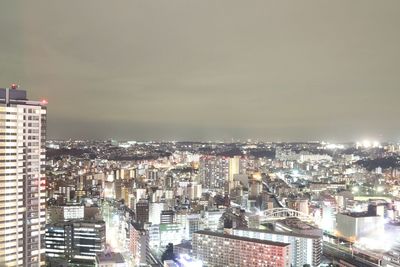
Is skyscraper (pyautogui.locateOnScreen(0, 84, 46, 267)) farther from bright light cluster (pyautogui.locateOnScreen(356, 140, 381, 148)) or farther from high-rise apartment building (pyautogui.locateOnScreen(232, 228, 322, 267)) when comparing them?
bright light cluster (pyautogui.locateOnScreen(356, 140, 381, 148))

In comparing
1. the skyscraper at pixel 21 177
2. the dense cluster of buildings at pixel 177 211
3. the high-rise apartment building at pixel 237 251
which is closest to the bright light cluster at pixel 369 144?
the dense cluster of buildings at pixel 177 211

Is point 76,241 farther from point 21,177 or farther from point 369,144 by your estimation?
point 369,144

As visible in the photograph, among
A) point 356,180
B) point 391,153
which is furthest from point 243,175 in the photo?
point 391,153

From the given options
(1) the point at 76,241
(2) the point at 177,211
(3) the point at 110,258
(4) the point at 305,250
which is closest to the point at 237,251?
(4) the point at 305,250

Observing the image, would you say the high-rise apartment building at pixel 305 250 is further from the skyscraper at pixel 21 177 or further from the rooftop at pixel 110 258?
the skyscraper at pixel 21 177

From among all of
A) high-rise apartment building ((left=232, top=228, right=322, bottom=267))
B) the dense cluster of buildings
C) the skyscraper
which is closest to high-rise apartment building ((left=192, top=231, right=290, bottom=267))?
the dense cluster of buildings

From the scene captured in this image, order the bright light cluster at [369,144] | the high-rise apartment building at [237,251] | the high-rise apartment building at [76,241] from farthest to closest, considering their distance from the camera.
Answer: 1. the bright light cluster at [369,144]
2. the high-rise apartment building at [76,241]
3. the high-rise apartment building at [237,251]

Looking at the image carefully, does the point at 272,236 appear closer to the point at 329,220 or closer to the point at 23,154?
the point at 329,220

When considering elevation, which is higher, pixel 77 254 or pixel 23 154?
pixel 23 154
